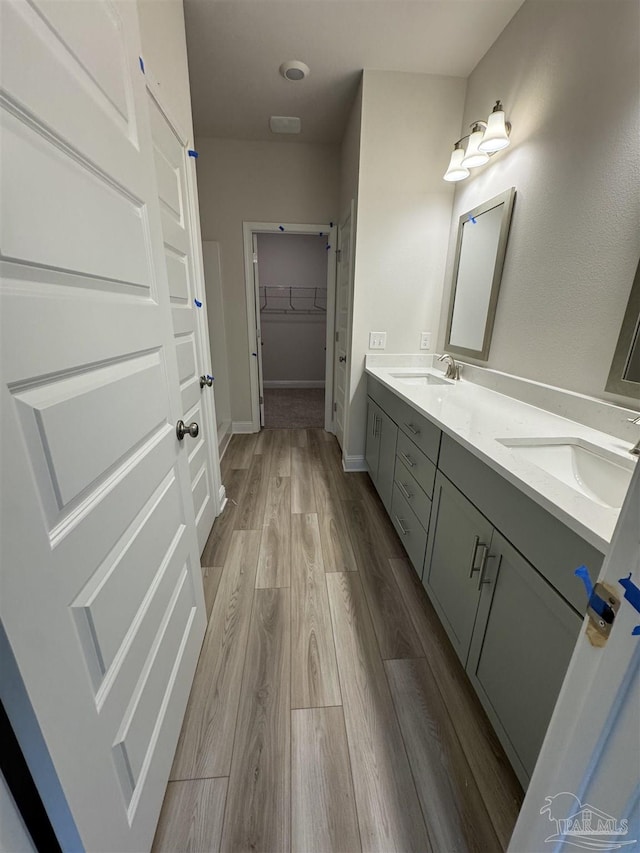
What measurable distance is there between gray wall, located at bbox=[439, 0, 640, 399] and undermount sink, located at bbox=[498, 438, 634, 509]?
1.06 feet

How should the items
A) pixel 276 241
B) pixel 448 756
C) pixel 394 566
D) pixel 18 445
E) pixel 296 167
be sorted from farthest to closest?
pixel 276 241, pixel 296 167, pixel 394 566, pixel 448 756, pixel 18 445

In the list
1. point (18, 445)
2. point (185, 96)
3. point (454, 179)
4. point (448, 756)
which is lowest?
point (448, 756)

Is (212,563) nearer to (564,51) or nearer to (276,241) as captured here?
(564,51)

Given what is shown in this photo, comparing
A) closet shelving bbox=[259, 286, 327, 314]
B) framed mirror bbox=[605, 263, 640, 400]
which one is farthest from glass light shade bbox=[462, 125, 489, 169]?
closet shelving bbox=[259, 286, 327, 314]

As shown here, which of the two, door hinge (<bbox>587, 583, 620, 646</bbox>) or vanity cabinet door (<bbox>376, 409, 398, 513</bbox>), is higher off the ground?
door hinge (<bbox>587, 583, 620, 646</bbox>)

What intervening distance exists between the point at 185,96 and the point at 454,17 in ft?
4.72

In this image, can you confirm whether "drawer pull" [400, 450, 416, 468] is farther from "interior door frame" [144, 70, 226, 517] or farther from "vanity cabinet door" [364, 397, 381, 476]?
"interior door frame" [144, 70, 226, 517]

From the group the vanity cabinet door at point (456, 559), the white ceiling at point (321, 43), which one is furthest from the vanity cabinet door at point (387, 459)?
the white ceiling at point (321, 43)

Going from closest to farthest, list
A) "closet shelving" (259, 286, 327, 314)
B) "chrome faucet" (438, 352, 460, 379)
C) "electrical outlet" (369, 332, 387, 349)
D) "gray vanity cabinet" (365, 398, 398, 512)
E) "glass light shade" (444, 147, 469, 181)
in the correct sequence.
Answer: "glass light shade" (444, 147, 469, 181) → "gray vanity cabinet" (365, 398, 398, 512) → "chrome faucet" (438, 352, 460, 379) → "electrical outlet" (369, 332, 387, 349) → "closet shelving" (259, 286, 327, 314)

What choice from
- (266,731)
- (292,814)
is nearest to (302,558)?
(266,731)

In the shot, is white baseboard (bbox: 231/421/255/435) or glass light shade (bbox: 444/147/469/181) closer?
glass light shade (bbox: 444/147/469/181)

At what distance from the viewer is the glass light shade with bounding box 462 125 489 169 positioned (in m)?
1.80

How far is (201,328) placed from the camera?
6.28 ft

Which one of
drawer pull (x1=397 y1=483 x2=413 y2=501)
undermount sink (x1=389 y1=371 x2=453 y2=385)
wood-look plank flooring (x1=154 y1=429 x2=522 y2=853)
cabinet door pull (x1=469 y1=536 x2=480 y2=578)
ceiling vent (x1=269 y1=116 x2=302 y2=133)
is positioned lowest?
wood-look plank flooring (x1=154 y1=429 x2=522 y2=853)
